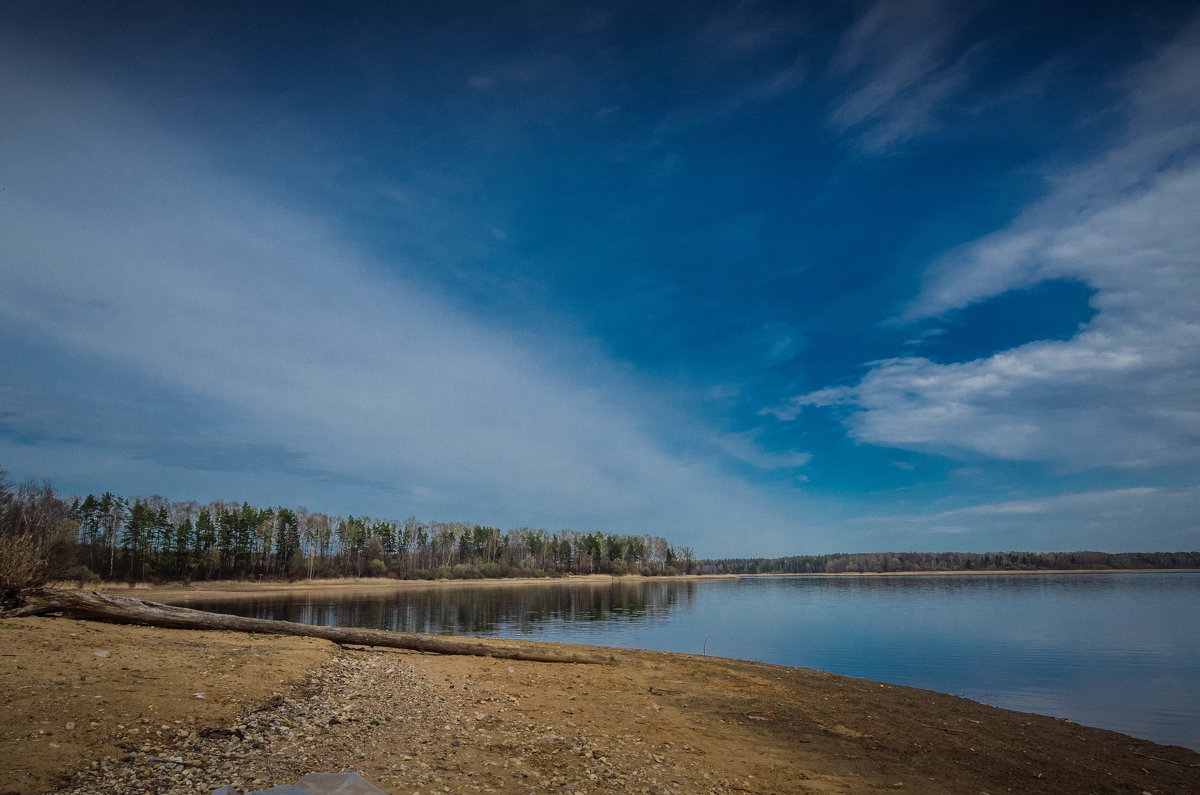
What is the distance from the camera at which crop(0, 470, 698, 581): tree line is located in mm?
86438

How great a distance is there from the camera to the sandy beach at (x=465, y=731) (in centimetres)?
694

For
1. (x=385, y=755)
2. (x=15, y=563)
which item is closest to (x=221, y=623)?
(x=15, y=563)

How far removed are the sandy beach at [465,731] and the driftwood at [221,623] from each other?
0.64 m

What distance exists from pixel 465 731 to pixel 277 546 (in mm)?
124900

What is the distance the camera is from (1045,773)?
32.0ft

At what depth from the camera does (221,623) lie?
1550 centimetres

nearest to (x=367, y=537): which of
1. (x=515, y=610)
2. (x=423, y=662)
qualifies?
(x=515, y=610)

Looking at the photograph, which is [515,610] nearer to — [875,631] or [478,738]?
[875,631]

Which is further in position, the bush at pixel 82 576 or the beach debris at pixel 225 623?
the bush at pixel 82 576

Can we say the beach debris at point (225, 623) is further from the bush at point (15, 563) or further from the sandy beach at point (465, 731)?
the sandy beach at point (465, 731)

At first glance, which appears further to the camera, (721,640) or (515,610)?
(515,610)

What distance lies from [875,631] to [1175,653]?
13111 millimetres

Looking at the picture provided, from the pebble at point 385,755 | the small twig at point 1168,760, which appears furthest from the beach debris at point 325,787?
the small twig at point 1168,760

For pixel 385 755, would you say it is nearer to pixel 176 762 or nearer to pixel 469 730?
pixel 469 730
